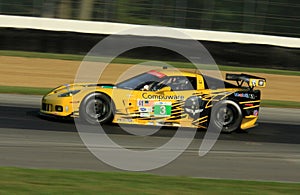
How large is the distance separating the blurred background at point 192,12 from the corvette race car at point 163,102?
10.8m

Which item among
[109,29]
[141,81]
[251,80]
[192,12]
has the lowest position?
[141,81]

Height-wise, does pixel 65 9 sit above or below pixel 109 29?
above

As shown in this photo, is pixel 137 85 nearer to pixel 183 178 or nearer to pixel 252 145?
pixel 252 145

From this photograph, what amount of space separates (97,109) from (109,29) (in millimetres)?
10795

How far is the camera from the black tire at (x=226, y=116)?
12.2m

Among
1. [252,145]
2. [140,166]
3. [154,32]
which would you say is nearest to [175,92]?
[252,145]

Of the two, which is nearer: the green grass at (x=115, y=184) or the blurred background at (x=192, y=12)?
the green grass at (x=115, y=184)

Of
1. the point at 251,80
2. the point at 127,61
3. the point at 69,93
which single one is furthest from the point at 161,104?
the point at 127,61

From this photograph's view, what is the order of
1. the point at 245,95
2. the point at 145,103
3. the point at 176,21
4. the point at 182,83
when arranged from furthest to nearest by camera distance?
the point at 176,21
the point at 245,95
the point at 182,83
the point at 145,103

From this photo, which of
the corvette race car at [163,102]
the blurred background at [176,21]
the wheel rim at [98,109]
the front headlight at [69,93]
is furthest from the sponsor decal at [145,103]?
the blurred background at [176,21]

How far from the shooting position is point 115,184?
7.36 m

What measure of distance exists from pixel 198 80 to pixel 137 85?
1204 millimetres

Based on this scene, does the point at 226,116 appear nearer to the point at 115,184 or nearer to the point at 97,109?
the point at 97,109

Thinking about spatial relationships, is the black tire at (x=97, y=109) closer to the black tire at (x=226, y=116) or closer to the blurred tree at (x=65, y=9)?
the black tire at (x=226, y=116)
